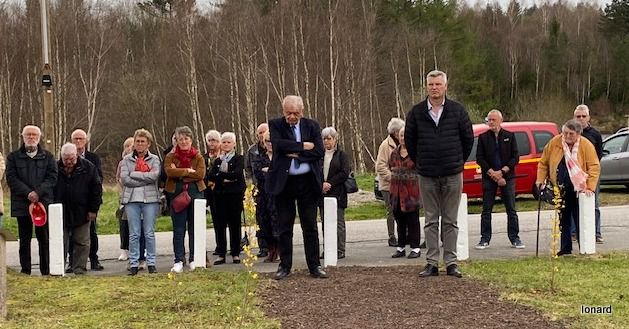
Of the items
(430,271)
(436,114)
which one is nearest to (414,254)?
(430,271)

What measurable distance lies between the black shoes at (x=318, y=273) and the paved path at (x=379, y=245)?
1073 mm

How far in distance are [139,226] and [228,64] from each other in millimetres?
31043

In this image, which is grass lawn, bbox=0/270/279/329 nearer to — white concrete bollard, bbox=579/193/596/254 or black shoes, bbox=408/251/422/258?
black shoes, bbox=408/251/422/258

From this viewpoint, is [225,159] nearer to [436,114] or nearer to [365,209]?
[436,114]

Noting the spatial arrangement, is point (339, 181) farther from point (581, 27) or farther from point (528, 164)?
point (581, 27)

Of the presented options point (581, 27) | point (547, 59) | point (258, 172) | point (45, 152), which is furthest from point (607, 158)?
point (581, 27)

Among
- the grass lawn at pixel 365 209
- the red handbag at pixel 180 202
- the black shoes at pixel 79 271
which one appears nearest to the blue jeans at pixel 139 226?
the red handbag at pixel 180 202

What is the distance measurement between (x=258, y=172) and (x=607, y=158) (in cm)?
1268

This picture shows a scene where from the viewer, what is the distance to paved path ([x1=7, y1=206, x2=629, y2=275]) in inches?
376

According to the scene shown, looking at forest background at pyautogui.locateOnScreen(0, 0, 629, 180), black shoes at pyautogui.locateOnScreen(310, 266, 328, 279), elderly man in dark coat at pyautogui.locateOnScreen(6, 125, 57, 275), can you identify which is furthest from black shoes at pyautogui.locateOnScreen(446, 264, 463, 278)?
forest background at pyautogui.locateOnScreen(0, 0, 629, 180)

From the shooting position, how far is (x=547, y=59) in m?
67.8

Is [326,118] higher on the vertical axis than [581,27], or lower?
lower

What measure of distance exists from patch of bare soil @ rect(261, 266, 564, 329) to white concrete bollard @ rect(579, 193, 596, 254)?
2.48m

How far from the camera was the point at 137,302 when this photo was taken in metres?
6.70
